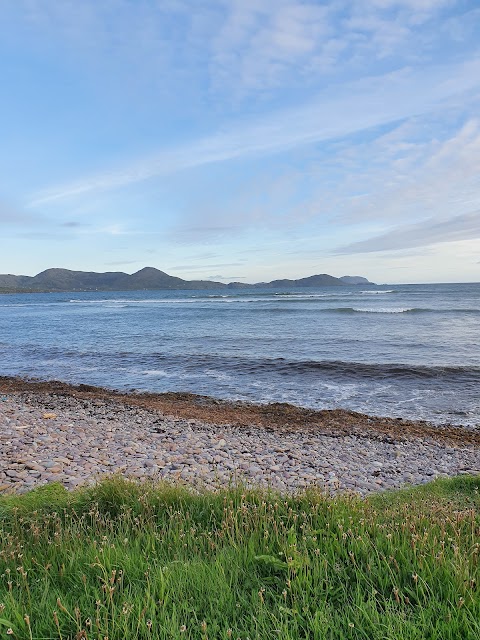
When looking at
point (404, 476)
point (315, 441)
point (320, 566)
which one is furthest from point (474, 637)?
point (315, 441)

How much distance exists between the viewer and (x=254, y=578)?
315 cm

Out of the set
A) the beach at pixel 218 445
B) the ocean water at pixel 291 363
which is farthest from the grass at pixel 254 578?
the ocean water at pixel 291 363

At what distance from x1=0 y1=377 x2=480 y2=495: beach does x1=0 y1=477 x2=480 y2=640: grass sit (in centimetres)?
178

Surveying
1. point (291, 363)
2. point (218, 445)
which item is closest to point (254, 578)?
point (218, 445)

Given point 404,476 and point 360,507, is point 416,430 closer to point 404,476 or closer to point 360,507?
point 404,476

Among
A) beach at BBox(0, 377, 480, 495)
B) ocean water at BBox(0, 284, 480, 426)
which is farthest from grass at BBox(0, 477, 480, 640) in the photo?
ocean water at BBox(0, 284, 480, 426)

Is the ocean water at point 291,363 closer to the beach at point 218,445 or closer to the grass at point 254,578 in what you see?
the beach at point 218,445

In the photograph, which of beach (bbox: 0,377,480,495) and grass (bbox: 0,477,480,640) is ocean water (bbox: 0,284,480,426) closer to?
beach (bbox: 0,377,480,495)

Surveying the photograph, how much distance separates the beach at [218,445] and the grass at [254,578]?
70.2 inches

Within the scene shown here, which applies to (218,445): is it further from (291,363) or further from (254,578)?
(291,363)

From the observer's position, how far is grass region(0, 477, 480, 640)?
2584 millimetres

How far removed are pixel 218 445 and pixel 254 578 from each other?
7.59 metres

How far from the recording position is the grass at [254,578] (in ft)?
8.48

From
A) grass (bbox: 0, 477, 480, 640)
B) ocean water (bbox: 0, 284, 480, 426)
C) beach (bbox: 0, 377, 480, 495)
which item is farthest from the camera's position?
ocean water (bbox: 0, 284, 480, 426)
